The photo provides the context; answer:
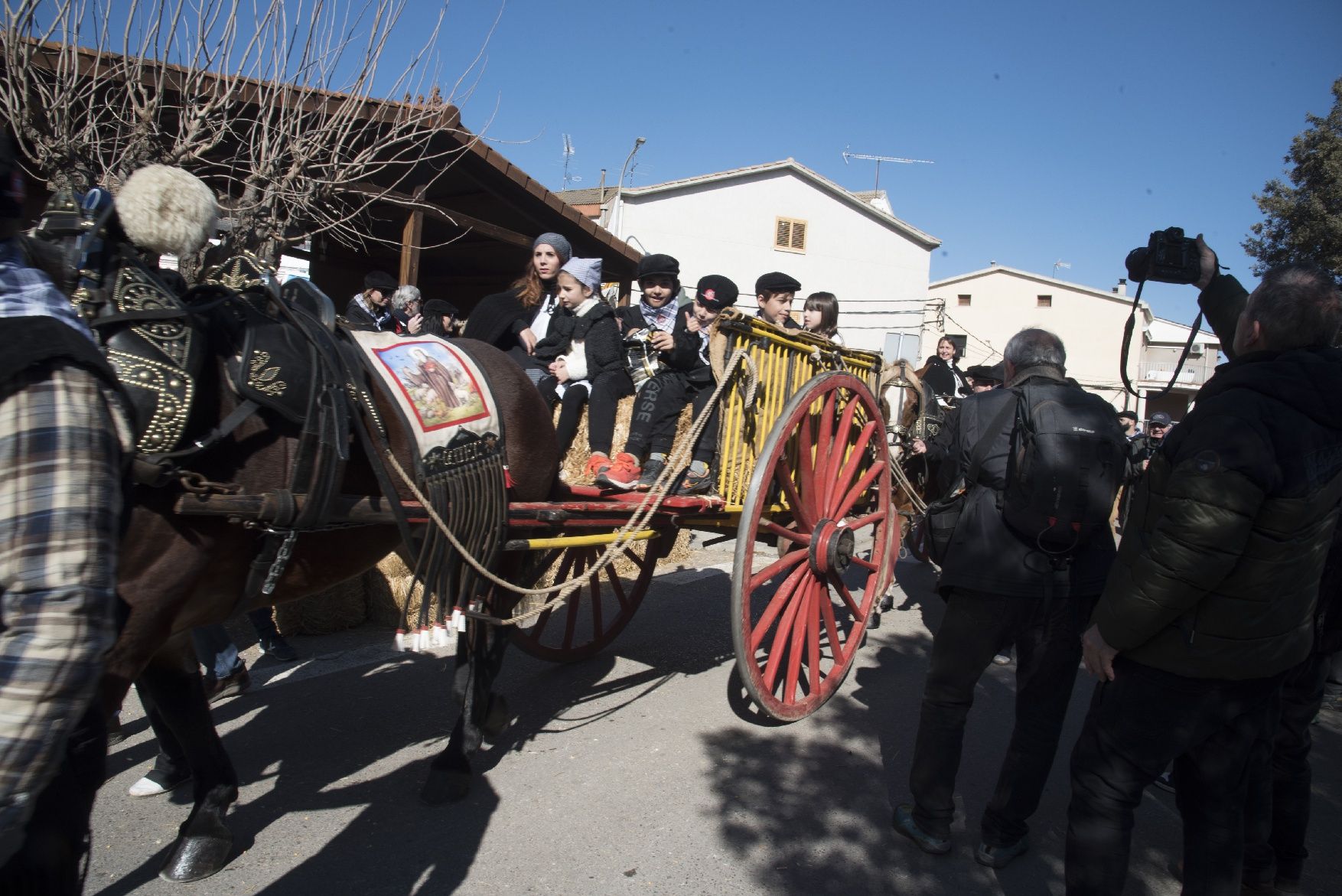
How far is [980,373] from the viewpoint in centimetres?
608

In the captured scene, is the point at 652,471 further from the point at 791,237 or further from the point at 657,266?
the point at 791,237

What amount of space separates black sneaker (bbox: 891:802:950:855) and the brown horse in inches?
64.1

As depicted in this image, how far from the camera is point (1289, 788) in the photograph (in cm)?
284

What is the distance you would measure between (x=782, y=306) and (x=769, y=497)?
1.54 meters

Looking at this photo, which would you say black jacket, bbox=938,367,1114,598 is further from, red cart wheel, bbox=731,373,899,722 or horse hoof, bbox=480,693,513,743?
horse hoof, bbox=480,693,513,743

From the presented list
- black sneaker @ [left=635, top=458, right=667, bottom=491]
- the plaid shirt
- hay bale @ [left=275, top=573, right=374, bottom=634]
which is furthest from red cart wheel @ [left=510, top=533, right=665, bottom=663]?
the plaid shirt

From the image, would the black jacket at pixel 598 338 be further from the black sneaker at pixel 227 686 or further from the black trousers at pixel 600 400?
the black sneaker at pixel 227 686

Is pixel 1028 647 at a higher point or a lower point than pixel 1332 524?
lower

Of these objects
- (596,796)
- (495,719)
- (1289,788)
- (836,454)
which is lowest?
(596,796)

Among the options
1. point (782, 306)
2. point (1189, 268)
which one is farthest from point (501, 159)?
point (1189, 268)

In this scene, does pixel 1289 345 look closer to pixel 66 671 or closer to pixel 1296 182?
pixel 66 671

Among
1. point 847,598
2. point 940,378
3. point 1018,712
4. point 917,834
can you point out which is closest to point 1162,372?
point 940,378

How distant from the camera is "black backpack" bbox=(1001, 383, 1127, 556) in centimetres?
284

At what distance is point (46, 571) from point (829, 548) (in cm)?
329
